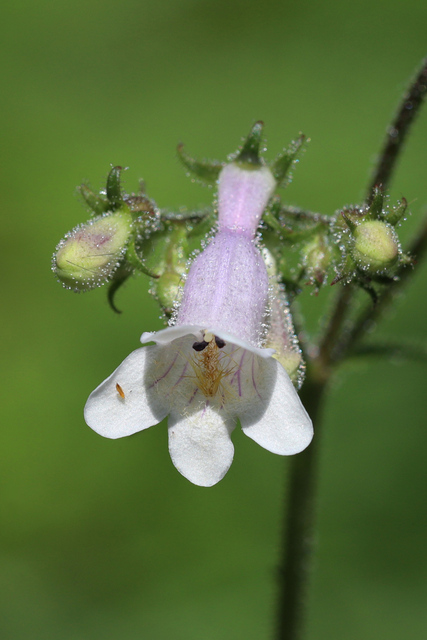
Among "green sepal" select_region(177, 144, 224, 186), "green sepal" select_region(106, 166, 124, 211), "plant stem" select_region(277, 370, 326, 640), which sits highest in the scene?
"green sepal" select_region(177, 144, 224, 186)

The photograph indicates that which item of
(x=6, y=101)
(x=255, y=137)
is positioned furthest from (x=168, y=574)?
(x=6, y=101)

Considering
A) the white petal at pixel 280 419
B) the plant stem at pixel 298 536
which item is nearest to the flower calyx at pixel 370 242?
the white petal at pixel 280 419

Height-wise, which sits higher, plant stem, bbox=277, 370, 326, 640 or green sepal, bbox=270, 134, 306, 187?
green sepal, bbox=270, 134, 306, 187

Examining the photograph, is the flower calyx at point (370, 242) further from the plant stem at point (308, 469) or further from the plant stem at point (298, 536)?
the plant stem at point (298, 536)

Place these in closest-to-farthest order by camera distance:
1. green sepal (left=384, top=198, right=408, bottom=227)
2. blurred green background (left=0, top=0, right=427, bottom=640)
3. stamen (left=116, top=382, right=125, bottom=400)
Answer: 1. stamen (left=116, top=382, right=125, bottom=400)
2. green sepal (left=384, top=198, right=408, bottom=227)
3. blurred green background (left=0, top=0, right=427, bottom=640)

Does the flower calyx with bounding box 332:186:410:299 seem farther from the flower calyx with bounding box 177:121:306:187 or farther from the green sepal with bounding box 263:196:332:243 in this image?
the flower calyx with bounding box 177:121:306:187

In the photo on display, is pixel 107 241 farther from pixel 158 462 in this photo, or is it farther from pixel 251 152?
pixel 158 462

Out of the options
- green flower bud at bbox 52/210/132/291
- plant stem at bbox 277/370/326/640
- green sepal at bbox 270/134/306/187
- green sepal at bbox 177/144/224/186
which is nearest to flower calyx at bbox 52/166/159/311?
green flower bud at bbox 52/210/132/291

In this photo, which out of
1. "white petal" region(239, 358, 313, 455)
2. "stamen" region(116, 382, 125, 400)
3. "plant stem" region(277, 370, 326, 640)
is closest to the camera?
"white petal" region(239, 358, 313, 455)

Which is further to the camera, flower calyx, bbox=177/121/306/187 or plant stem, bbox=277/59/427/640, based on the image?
plant stem, bbox=277/59/427/640
